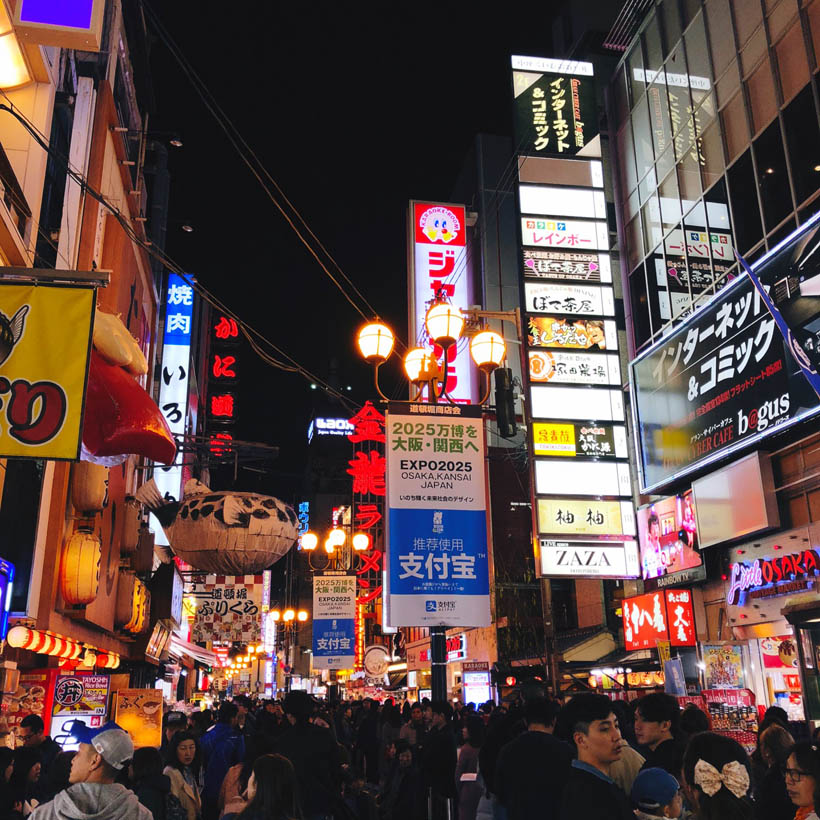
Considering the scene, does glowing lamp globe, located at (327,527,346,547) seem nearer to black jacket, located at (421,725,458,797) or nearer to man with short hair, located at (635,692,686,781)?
black jacket, located at (421,725,458,797)

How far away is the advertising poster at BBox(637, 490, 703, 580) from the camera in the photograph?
1892 cm

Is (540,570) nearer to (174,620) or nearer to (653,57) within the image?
(174,620)

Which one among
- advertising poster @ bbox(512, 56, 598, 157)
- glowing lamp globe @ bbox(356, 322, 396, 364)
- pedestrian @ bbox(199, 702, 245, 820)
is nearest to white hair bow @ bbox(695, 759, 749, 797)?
pedestrian @ bbox(199, 702, 245, 820)

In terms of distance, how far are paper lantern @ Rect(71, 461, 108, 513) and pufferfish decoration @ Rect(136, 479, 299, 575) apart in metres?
1.52

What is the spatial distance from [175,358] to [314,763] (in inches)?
889

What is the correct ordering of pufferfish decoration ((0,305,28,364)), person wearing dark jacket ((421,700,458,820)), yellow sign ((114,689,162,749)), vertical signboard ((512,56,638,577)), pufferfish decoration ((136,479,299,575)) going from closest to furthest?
pufferfish decoration ((0,305,28,364)) < person wearing dark jacket ((421,700,458,820)) < pufferfish decoration ((136,479,299,575)) < yellow sign ((114,689,162,749)) < vertical signboard ((512,56,638,577))

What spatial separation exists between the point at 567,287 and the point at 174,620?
45.7 feet

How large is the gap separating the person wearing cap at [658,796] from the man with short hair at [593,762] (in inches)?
6.0

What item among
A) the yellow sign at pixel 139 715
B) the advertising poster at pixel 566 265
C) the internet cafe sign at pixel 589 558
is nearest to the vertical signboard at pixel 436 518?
the yellow sign at pixel 139 715

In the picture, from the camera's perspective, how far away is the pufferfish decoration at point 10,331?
580 centimetres

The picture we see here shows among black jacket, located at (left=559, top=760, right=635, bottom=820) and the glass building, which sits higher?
the glass building

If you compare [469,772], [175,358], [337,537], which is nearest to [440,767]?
[469,772]

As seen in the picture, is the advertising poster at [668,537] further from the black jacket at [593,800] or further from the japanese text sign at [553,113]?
the black jacket at [593,800]

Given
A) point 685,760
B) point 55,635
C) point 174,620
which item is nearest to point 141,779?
point 685,760
